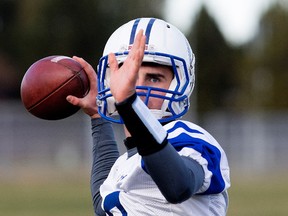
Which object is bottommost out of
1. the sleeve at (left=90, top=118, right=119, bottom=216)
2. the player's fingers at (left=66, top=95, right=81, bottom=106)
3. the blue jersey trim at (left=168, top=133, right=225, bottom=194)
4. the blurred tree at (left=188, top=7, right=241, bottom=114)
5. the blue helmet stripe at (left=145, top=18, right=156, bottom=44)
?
the blurred tree at (left=188, top=7, right=241, bottom=114)

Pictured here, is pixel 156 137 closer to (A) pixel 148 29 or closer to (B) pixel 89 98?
(A) pixel 148 29

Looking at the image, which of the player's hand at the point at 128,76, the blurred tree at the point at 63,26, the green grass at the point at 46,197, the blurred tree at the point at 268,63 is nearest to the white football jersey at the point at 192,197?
the player's hand at the point at 128,76

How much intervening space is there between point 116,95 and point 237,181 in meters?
14.2

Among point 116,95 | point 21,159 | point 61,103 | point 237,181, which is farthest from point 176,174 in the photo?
point 21,159

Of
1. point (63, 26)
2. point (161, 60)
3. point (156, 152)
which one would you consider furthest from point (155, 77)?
point (63, 26)

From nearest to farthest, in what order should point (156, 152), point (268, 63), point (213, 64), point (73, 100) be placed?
1. point (156, 152)
2. point (73, 100)
3. point (268, 63)
4. point (213, 64)

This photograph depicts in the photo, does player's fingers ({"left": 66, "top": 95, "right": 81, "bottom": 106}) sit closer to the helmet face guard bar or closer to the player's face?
the helmet face guard bar

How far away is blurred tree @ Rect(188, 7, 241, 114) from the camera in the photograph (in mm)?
38750

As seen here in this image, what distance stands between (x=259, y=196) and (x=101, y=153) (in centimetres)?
976

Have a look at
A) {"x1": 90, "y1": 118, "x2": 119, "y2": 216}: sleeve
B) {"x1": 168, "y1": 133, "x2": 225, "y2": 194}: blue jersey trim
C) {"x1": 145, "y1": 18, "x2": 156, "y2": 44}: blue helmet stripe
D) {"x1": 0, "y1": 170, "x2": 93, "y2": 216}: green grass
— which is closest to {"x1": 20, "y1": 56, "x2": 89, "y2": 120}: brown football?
{"x1": 90, "y1": 118, "x2": 119, "y2": 216}: sleeve

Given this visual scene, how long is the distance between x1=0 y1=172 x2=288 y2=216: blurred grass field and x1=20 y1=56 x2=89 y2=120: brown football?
6407mm

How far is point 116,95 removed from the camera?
2990 millimetres

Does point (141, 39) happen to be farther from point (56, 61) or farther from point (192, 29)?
point (192, 29)

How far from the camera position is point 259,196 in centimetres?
1367
